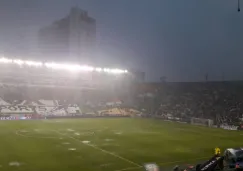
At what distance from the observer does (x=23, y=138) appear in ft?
127

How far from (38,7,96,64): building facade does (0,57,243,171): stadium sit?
42.1 metres

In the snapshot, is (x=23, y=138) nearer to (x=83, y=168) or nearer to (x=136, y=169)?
(x=83, y=168)

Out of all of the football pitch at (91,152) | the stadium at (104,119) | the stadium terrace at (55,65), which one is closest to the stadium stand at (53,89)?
the stadium terrace at (55,65)

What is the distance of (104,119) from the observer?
75188 mm

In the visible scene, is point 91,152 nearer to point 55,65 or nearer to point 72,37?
point 55,65

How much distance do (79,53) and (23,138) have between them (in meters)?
113

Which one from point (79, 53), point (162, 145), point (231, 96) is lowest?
point (162, 145)

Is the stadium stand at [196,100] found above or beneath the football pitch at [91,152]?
above

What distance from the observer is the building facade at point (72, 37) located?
14975cm

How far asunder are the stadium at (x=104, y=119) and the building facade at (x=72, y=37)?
42141 mm

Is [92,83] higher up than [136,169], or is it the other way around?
[92,83]

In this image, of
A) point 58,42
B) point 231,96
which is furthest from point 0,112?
point 58,42

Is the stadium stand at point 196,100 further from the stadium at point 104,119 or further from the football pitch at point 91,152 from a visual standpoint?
the football pitch at point 91,152

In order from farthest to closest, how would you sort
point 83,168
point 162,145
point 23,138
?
point 23,138
point 162,145
point 83,168
